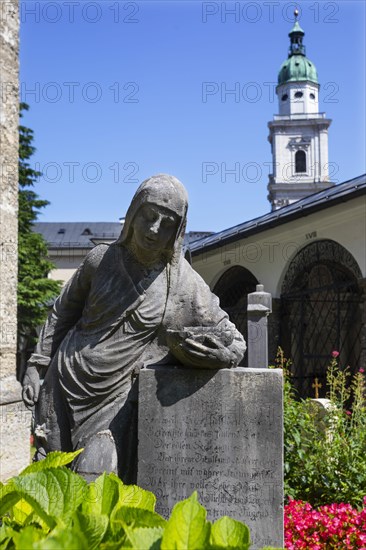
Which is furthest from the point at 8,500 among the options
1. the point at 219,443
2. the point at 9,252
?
the point at 9,252

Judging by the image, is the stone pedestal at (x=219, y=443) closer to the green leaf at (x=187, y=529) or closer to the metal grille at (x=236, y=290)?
the green leaf at (x=187, y=529)

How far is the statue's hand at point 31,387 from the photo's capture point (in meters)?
3.41

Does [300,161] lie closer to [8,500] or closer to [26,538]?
[8,500]

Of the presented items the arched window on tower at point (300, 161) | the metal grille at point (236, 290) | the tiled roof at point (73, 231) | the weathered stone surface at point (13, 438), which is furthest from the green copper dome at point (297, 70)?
the weathered stone surface at point (13, 438)

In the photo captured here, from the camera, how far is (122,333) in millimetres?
3283

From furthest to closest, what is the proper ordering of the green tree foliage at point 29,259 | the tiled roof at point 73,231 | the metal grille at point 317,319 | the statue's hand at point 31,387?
the tiled roof at point 73,231
the green tree foliage at point 29,259
the metal grille at point 317,319
the statue's hand at point 31,387

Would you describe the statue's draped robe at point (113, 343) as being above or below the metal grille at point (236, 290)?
below

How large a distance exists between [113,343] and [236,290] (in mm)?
18390

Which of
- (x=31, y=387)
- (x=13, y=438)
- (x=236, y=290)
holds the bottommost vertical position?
(x=13, y=438)

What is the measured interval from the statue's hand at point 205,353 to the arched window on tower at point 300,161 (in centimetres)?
6077

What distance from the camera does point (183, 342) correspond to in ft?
9.64

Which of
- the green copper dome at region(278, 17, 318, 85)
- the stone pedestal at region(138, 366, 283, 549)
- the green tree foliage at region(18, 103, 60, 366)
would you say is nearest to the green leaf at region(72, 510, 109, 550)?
the stone pedestal at region(138, 366, 283, 549)

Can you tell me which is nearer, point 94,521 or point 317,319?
point 94,521

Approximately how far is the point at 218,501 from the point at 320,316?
56.6 feet
